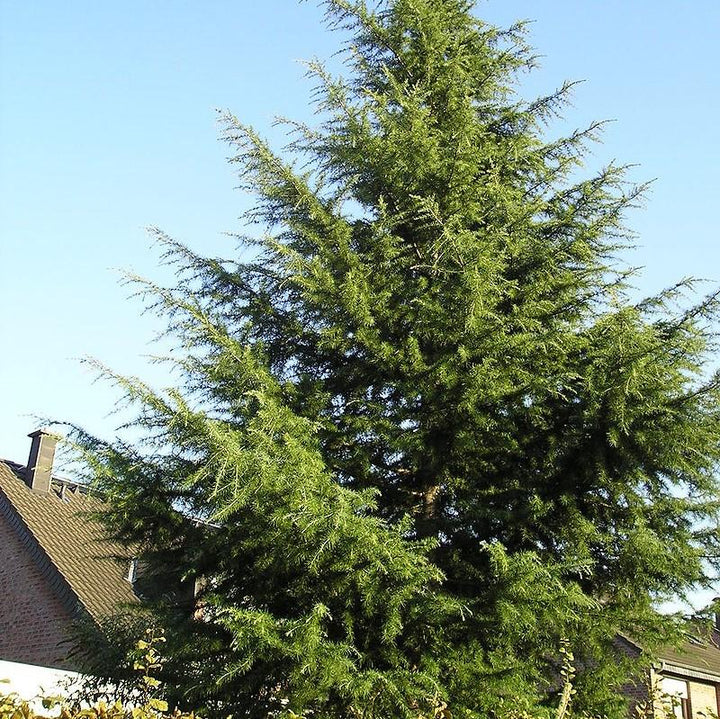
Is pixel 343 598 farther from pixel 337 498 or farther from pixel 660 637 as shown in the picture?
pixel 660 637

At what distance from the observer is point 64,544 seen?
732 inches

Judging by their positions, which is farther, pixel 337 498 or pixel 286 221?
pixel 286 221

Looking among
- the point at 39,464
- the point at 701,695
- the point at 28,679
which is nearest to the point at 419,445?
the point at 28,679

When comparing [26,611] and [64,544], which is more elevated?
[64,544]

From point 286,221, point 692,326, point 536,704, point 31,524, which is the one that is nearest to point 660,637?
point 536,704

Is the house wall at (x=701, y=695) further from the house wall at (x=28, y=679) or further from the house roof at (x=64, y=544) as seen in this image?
the house wall at (x=28, y=679)

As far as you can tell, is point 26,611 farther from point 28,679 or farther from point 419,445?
point 419,445

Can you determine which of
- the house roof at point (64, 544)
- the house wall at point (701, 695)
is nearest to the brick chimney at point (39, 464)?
the house roof at point (64, 544)

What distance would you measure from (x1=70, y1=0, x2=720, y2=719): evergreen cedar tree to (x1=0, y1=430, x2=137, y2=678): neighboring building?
352 inches

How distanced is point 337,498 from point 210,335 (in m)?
2.47

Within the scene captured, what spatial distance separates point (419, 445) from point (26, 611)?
43.3 feet

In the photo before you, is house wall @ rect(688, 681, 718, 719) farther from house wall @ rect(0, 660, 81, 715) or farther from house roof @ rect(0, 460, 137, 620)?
house wall @ rect(0, 660, 81, 715)

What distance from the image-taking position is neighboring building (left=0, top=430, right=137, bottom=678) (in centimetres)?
1706

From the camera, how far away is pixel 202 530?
816 centimetres
